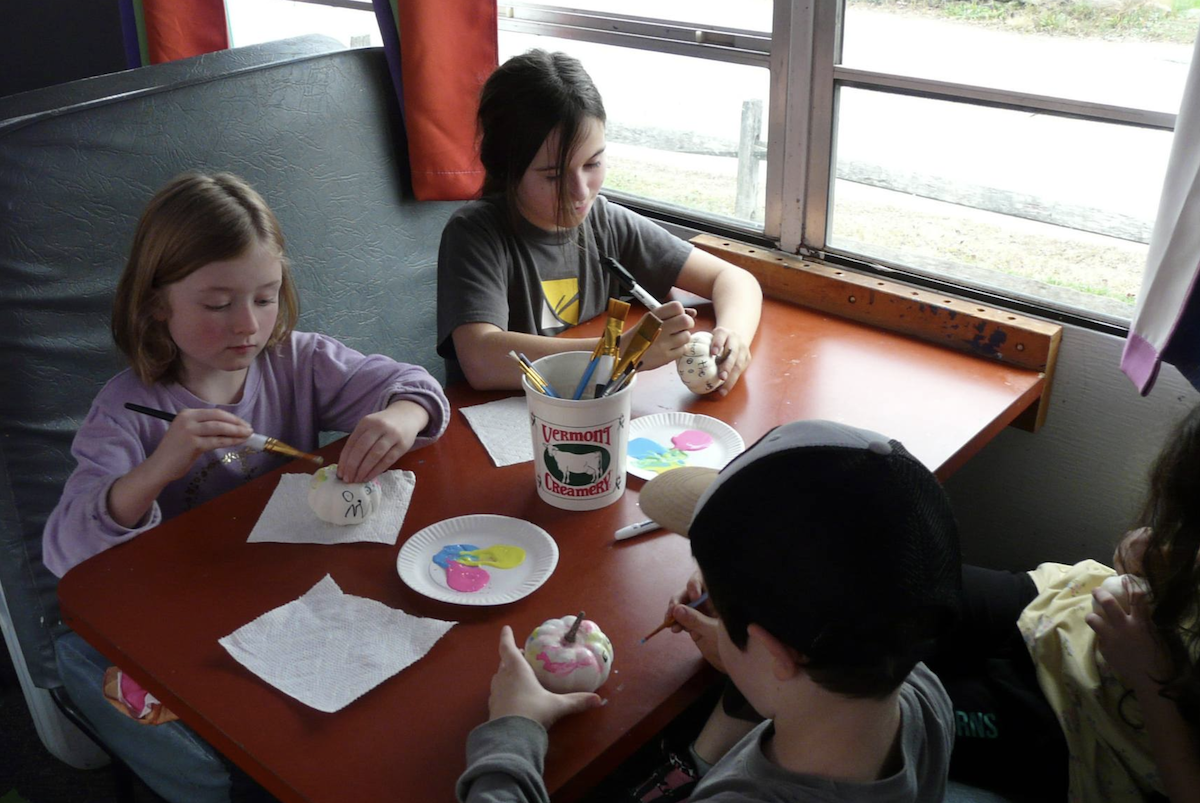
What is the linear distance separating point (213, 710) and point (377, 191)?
1.24 m

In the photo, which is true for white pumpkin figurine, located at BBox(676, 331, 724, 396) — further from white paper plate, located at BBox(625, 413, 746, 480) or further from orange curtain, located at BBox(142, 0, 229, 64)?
orange curtain, located at BBox(142, 0, 229, 64)

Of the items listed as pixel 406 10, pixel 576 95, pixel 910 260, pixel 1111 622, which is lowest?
pixel 1111 622

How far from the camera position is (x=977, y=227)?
183 cm

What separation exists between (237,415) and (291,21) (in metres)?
2.13

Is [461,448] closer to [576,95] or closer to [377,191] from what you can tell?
[576,95]

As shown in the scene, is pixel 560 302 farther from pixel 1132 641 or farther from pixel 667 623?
pixel 1132 641

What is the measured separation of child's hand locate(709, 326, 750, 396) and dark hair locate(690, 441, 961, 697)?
0.66m

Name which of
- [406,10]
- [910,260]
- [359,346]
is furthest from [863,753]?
[406,10]

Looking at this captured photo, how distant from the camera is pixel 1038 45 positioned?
1.58 metres

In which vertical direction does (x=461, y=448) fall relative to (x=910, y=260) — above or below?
below

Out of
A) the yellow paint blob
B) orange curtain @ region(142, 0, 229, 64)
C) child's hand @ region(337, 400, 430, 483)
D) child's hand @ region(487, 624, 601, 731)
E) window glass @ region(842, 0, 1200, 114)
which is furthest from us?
orange curtain @ region(142, 0, 229, 64)

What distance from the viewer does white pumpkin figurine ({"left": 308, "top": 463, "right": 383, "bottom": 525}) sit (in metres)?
1.12

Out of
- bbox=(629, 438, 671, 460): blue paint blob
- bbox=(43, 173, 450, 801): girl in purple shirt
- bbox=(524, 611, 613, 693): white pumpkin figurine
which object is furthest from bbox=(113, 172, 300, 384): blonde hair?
bbox=(524, 611, 613, 693): white pumpkin figurine

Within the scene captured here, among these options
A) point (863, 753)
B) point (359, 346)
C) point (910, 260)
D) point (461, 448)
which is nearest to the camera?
point (863, 753)
